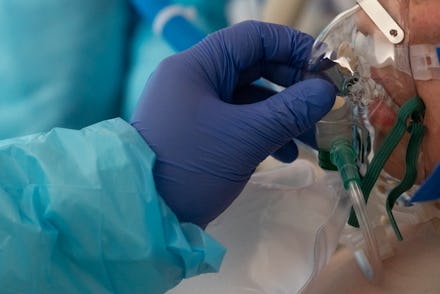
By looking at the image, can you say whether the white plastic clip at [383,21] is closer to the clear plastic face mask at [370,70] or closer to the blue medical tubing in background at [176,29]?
the clear plastic face mask at [370,70]

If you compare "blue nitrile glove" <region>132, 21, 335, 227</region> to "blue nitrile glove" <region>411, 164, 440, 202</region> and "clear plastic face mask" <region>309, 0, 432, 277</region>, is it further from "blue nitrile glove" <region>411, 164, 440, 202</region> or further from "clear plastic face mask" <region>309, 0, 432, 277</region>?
"blue nitrile glove" <region>411, 164, 440, 202</region>

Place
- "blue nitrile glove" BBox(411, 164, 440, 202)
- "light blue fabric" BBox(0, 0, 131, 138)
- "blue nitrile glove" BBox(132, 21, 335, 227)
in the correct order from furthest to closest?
"light blue fabric" BBox(0, 0, 131, 138) → "blue nitrile glove" BBox(132, 21, 335, 227) → "blue nitrile glove" BBox(411, 164, 440, 202)

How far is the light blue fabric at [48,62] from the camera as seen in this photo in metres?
1.04

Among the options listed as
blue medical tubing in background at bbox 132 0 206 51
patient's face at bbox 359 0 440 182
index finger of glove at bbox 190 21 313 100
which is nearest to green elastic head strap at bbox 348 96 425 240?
patient's face at bbox 359 0 440 182

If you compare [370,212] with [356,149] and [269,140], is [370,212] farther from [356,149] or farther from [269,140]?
[269,140]

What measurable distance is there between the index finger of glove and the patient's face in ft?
0.48

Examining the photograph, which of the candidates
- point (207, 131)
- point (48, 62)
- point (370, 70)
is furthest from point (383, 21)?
point (48, 62)

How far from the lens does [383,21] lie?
0.68 meters

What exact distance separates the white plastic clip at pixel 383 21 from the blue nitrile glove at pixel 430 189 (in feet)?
0.57

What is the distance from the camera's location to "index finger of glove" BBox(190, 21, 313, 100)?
805mm

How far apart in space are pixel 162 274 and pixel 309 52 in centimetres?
40

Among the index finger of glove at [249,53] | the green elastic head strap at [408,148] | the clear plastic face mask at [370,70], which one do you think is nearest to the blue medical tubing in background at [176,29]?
the index finger of glove at [249,53]

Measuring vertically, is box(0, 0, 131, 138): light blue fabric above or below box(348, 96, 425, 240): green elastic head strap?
above

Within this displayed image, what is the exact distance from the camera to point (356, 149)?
0.77 metres
